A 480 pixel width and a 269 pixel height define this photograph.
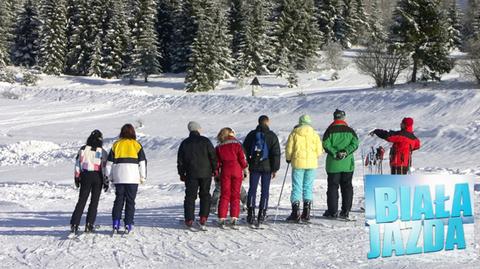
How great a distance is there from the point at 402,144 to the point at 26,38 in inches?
2611

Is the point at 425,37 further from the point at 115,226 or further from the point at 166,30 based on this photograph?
the point at 166,30

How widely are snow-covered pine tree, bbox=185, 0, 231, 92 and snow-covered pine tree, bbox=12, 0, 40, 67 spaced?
81.7 ft

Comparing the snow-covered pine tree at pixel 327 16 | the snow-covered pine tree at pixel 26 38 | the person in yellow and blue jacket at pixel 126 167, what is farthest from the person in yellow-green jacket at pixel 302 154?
the snow-covered pine tree at pixel 327 16

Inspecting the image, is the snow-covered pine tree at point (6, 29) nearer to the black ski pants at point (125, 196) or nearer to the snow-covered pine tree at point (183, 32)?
the snow-covered pine tree at point (183, 32)

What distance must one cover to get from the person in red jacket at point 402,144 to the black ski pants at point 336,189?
1024 millimetres

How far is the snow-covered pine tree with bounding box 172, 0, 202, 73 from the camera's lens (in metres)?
60.0

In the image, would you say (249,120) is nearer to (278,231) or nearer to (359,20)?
(278,231)

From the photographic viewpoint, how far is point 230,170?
824 cm

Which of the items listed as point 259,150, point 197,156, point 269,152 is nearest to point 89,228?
point 197,156

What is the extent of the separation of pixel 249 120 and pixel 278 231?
21.5m

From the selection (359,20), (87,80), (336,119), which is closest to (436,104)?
(336,119)

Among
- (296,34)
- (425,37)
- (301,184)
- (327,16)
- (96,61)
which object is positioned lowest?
(301,184)

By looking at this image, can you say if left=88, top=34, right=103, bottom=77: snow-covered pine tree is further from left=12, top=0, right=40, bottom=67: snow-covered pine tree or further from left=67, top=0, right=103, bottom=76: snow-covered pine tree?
left=12, top=0, right=40, bottom=67: snow-covered pine tree

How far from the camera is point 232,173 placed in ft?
27.0
